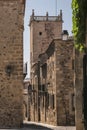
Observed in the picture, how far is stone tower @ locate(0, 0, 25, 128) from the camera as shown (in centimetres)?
2312

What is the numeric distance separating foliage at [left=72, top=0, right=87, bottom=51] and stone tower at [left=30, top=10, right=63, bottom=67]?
41.0 metres

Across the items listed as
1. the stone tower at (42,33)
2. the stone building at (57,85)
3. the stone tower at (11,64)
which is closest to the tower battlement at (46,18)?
the stone tower at (42,33)

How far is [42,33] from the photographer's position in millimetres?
54625

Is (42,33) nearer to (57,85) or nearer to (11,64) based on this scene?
(57,85)

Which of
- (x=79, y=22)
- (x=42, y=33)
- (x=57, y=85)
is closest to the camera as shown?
(x=79, y=22)

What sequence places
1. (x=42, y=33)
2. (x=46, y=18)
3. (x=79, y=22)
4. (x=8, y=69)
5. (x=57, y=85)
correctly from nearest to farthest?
1. (x=79, y=22)
2. (x=8, y=69)
3. (x=57, y=85)
4. (x=42, y=33)
5. (x=46, y=18)

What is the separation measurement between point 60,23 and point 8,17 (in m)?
31.7

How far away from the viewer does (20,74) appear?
76.2ft

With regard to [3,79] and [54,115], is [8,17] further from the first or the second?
[54,115]

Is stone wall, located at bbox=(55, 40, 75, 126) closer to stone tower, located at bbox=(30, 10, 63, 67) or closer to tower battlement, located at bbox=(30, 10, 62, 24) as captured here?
stone tower, located at bbox=(30, 10, 63, 67)

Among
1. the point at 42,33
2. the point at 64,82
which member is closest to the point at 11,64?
the point at 64,82

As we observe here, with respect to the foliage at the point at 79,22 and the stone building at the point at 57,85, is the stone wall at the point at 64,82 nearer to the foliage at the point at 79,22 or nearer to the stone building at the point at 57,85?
the stone building at the point at 57,85

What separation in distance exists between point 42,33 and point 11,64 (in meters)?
31.5

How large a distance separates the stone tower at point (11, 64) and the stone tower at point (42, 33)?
30680 mm
